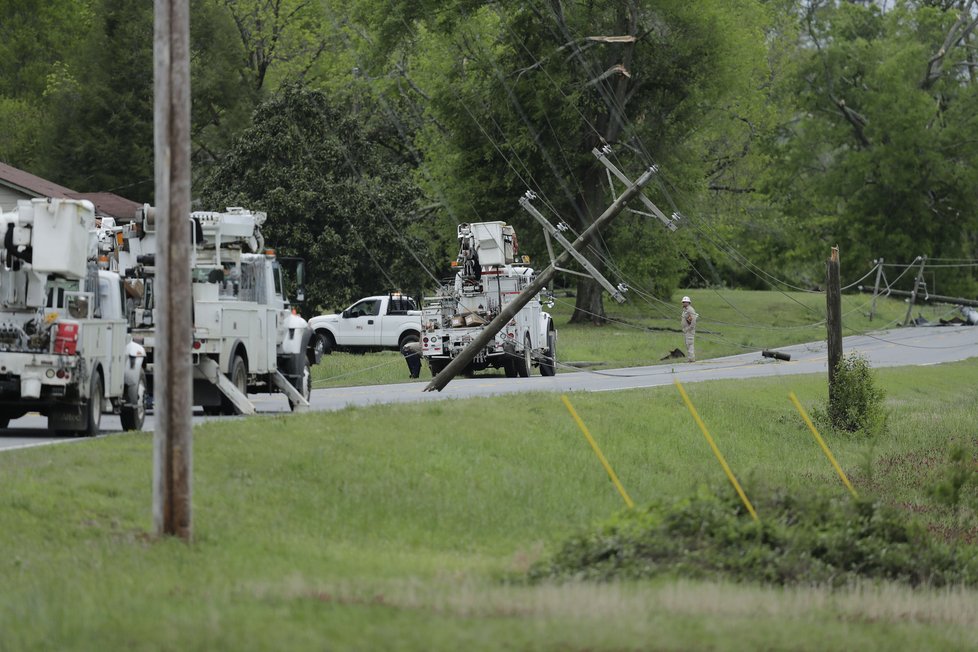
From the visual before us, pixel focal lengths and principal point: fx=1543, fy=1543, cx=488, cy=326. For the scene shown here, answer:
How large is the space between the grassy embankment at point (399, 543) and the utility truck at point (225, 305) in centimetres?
271

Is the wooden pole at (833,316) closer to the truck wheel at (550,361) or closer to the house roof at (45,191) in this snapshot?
the truck wheel at (550,361)

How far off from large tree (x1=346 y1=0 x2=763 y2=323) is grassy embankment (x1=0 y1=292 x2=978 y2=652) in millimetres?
34104

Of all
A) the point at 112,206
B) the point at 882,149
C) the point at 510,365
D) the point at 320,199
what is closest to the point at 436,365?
the point at 510,365

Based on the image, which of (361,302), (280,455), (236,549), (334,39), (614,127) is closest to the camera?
(236,549)

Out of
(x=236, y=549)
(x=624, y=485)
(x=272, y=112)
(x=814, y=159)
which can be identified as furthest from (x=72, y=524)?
(x=814, y=159)

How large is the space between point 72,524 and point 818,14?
249ft

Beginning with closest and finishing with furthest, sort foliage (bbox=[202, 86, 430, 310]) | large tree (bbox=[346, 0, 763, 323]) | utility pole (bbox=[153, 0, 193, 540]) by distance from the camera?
1. utility pole (bbox=[153, 0, 193, 540])
2. foliage (bbox=[202, 86, 430, 310])
3. large tree (bbox=[346, 0, 763, 323])

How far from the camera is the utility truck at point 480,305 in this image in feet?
119

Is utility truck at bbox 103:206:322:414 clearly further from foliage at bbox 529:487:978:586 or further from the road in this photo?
foliage at bbox 529:487:978:586

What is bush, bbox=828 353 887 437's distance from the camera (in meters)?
29.8

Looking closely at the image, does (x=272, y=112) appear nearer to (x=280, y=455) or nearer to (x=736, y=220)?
(x=736, y=220)

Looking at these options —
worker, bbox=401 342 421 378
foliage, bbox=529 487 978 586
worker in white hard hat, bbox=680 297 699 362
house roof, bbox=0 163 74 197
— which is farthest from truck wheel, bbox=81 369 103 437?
house roof, bbox=0 163 74 197

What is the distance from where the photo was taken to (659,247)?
2386 inches

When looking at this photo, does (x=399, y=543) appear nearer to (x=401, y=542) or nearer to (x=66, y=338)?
(x=401, y=542)
